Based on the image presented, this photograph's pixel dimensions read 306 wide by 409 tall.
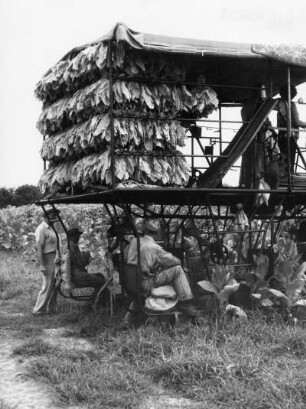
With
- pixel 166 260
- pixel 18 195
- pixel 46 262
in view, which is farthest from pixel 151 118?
pixel 18 195

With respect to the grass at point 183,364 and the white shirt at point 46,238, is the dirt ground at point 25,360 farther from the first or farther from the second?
the white shirt at point 46,238

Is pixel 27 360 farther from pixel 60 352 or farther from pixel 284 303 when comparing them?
pixel 284 303

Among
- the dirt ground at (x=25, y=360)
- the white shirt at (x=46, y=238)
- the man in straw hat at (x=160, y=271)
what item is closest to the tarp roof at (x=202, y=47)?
the man in straw hat at (x=160, y=271)

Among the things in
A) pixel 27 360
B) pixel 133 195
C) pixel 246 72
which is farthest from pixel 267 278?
pixel 27 360

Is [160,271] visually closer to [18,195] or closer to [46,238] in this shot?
[46,238]

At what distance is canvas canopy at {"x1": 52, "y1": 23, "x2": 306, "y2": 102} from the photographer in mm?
8297

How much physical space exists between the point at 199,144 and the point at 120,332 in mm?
3490

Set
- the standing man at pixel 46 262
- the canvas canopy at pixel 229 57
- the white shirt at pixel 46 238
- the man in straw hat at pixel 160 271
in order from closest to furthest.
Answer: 1. the canvas canopy at pixel 229 57
2. the man in straw hat at pixel 160 271
3. the standing man at pixel 46 262
4. the white shirt at pixel 46 238

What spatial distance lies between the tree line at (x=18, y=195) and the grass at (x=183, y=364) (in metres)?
51.2

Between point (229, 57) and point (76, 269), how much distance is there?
13.5ft

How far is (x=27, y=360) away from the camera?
25.3ft

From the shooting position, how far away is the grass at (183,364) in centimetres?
592

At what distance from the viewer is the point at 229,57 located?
28.8 feet

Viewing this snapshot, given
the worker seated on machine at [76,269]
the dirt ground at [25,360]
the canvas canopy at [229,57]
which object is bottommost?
the dirt ground at [25,360]
